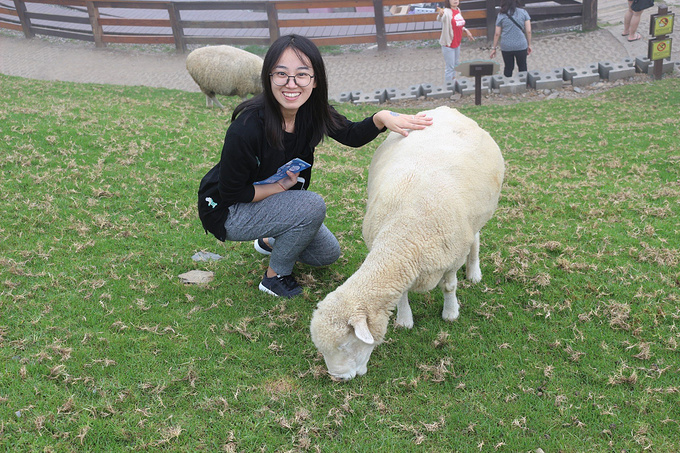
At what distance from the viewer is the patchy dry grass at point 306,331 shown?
2.88m

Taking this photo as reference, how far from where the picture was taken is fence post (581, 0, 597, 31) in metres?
15.8

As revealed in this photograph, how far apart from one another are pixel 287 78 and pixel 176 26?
16.1 meters

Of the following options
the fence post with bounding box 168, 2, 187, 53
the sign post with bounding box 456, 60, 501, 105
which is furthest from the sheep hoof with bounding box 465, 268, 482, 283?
the fence post with bounding box 168, 2, 187, 53

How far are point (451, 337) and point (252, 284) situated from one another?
160cm

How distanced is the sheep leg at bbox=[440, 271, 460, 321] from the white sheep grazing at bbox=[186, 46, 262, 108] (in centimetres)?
816

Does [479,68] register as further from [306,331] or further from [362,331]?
[362,331]

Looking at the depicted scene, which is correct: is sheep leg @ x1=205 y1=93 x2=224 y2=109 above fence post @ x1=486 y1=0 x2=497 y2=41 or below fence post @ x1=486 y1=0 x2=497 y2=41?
below

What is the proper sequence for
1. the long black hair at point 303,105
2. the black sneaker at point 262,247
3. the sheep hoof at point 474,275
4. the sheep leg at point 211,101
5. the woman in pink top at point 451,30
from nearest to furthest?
the long black hair at point 303,105 < the sheep hoof at point 474,275 < the black sneaker at point 262,247 < the sheep leg at point 211,101 < the woman in pink top at point 451,30

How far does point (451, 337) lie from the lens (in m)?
3.62

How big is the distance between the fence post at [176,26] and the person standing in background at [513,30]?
1063 centimetres

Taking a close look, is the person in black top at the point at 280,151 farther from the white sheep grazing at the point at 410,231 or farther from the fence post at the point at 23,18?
the fence post at the point at 23,18

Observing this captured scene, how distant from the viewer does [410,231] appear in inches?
125

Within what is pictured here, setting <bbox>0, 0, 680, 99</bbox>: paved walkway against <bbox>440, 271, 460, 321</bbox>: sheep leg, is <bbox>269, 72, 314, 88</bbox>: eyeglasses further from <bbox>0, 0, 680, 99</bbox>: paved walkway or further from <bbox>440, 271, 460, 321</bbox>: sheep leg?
<bbox>0, 0, 680, 99</bbox>: paved walkway

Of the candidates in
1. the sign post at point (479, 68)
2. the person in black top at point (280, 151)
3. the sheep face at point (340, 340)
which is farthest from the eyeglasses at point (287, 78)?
the sign post at point (479, 68)
